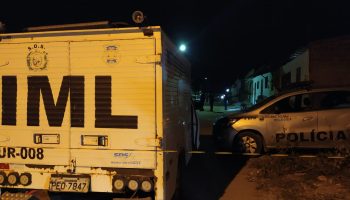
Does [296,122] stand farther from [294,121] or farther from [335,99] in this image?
[335,99]

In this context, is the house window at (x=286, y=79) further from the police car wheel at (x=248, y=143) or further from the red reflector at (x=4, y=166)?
the red reflector at (x=4, y=166)

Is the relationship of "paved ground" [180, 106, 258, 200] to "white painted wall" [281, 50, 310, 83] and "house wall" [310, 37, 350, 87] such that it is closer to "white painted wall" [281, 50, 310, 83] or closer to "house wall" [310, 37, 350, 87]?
"house wall" [310, 37, 350, 87]

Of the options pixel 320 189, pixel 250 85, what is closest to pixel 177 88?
pixel 320 189

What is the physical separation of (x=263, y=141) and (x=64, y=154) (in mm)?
6301

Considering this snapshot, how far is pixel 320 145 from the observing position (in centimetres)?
980

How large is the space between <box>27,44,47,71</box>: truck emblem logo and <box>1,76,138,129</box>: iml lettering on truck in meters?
0.13

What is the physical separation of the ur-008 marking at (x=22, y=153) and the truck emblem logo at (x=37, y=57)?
999mm

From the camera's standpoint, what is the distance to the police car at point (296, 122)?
9734 millimetres

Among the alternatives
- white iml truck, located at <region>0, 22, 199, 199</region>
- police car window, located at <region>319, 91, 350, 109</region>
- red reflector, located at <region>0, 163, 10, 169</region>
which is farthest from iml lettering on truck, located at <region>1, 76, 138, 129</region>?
police car window, located at <region>319, 91, 350, 109</region>

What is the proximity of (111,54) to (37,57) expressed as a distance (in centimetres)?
95

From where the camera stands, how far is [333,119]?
9711 mm

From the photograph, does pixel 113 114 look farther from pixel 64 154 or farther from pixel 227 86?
pixel 227 86

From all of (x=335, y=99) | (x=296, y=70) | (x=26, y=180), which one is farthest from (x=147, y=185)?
(x=296, y=70)

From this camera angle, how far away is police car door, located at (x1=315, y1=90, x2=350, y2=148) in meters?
9.64
